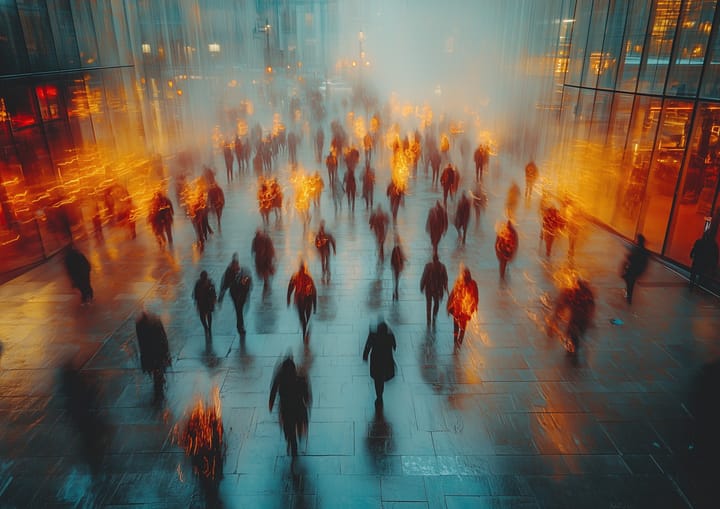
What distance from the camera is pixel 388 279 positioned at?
32.7 feet

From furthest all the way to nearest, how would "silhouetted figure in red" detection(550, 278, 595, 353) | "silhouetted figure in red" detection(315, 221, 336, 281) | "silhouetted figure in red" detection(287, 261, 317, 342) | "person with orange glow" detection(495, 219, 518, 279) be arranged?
"person with orange glow" detection(495, 219, 518, 279) < "silhouetted figure in red" detection(315, 221, 336, 281) < "silhouetted figure in red" detection(287, 261, 317, 342) < "silhouetted figure in red" detection(550, 278, 595, 353)

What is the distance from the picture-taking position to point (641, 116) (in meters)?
12.4

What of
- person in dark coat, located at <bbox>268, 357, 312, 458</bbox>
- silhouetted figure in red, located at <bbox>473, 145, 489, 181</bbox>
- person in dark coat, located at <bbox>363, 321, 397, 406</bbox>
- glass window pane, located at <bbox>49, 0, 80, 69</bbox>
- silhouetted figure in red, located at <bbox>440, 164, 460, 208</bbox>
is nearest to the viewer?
person in dark coat, located at <bbox>268, 357, 312, 458</bbox>

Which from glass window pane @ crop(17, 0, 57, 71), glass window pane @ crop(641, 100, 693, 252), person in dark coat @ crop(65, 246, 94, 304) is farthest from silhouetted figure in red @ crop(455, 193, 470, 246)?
glass window pane @ crop(17, 0, 57, 71)

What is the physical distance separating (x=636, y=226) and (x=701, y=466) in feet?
27.2

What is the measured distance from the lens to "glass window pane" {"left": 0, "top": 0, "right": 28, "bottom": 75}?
10648 mm

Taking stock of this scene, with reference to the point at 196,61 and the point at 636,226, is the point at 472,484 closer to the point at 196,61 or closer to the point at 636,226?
the point at 636,226

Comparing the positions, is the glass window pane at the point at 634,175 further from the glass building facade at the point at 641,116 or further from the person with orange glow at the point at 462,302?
the person with orange glow at the point at 462,302

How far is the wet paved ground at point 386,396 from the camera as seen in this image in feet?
16.8

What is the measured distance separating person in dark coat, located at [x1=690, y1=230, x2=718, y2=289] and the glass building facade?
3.20ft

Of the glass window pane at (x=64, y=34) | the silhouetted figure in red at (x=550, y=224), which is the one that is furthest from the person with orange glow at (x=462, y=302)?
the glass window pane at (x=64, y=34)

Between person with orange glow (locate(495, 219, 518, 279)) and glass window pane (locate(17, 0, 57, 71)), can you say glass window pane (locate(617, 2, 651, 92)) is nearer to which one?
person with orange glow (locate(495, 219, 518, 279))

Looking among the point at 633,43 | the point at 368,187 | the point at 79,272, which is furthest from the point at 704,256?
the point at 79,272

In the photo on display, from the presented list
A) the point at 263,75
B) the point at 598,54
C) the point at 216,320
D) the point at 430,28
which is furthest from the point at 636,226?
the point at 430,28
